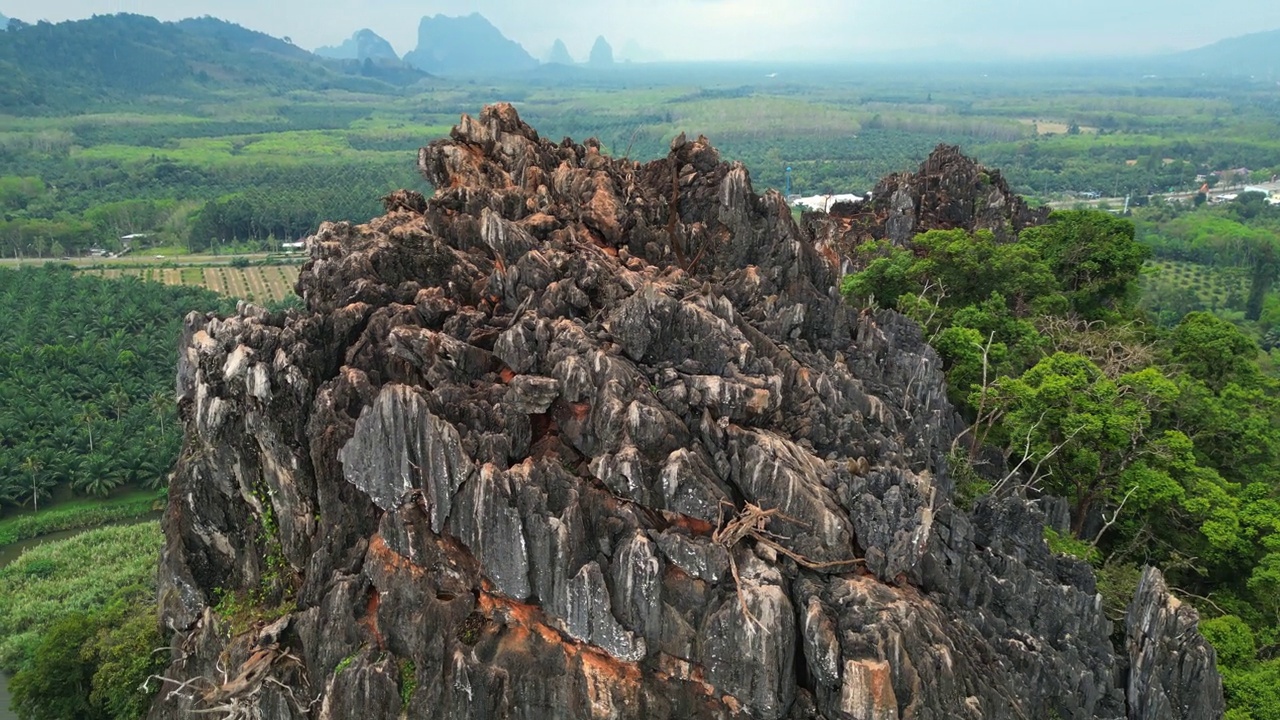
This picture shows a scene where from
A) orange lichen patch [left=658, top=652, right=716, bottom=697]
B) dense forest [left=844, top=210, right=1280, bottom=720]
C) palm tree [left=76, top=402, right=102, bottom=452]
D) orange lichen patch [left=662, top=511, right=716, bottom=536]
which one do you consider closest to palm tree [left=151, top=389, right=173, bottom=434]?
palm tree [left=76, top=402, right=102, bottom=452]

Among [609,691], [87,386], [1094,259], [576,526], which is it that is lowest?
[87,386]

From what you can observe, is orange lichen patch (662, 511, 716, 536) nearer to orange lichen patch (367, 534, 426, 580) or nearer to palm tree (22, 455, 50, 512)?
orange lichen patch (367, 534, 426, 580)

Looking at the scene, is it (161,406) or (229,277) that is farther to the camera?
(229,277)

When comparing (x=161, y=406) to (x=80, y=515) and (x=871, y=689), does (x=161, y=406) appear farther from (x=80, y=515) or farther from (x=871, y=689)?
(x=871, y=689)

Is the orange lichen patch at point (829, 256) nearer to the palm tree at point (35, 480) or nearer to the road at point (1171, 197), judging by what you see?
the palm tree at point (35, 480)

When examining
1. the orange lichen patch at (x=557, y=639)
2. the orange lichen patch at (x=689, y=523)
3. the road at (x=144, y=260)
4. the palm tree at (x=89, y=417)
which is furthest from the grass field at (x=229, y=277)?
the orange lichen patch at (x=689, y=523)

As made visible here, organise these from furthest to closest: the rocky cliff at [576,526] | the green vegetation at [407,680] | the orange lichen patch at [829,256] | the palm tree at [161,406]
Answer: the palm tree at [161,406]
the orange lichen patch at [829,256]
the green vegetation at [407,680]
the rocky cliff at [576,526]

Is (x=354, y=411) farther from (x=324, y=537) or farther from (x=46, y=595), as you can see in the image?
(x=46, y=595)

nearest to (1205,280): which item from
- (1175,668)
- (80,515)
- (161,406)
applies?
(1175,668)
